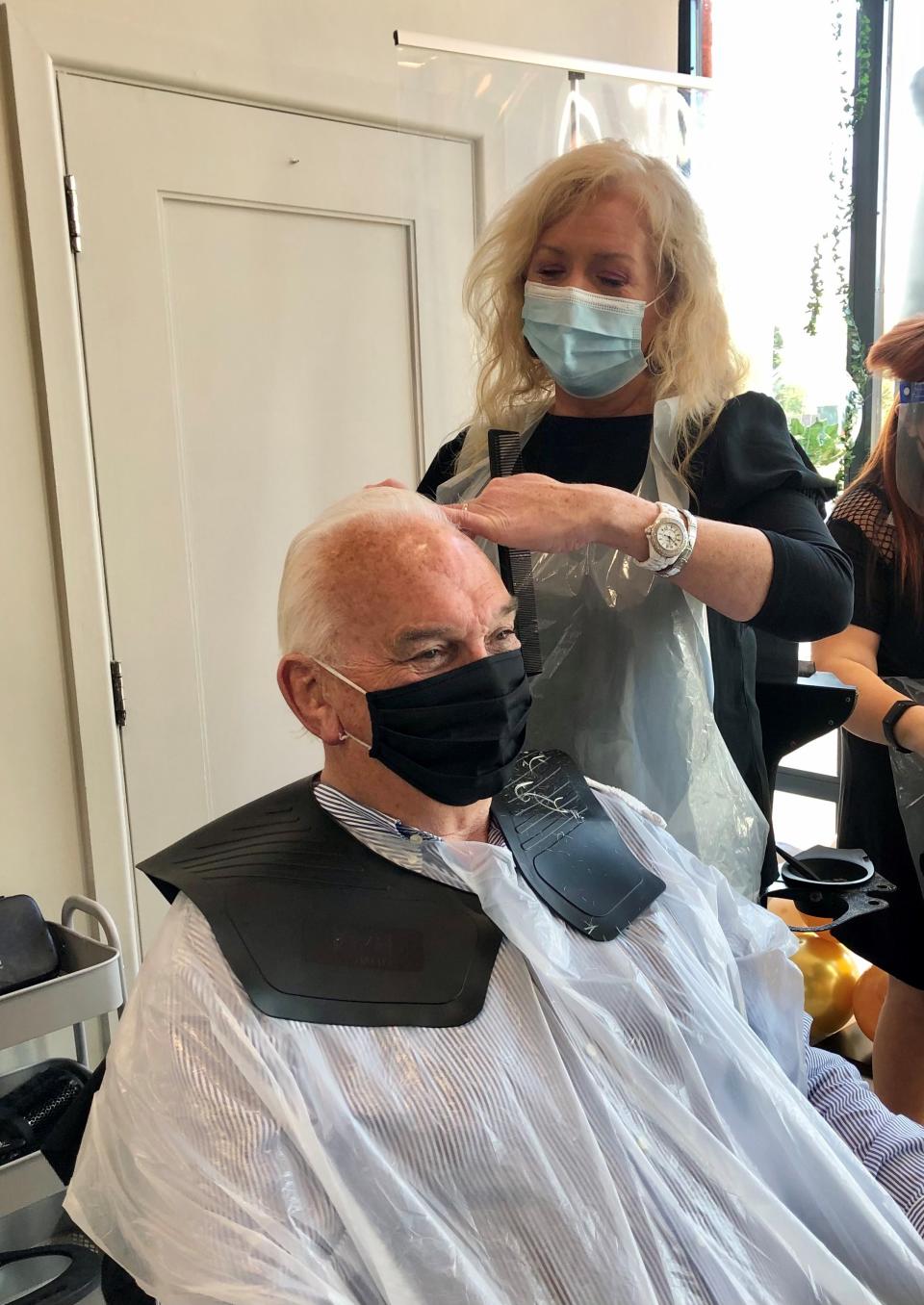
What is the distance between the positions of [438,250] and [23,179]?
3.05 ft

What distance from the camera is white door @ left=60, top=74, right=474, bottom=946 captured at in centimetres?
201

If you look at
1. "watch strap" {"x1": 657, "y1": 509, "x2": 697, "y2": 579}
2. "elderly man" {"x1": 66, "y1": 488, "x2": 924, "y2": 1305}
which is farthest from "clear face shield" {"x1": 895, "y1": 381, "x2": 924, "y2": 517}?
"elderly man" {"x1": 66, "y1": 488, "x2": 924, "y2": 1305}

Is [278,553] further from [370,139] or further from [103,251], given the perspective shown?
[370,139]

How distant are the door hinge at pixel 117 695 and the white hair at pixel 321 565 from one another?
105cm

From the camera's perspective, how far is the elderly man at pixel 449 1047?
84 cm

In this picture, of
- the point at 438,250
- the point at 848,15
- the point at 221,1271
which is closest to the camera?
the point at 221,1271

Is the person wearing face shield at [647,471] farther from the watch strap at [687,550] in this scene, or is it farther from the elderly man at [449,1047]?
the elderly man at [449,1047]

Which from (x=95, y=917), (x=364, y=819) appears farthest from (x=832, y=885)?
(x=95, y=917)

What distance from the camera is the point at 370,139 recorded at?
2305mm

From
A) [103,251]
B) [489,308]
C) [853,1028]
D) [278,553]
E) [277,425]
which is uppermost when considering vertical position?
[103,251]

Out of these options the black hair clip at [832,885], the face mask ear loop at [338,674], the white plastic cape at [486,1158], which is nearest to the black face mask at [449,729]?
the face mask ear loop at [338,674]

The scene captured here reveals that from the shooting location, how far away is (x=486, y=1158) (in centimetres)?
89

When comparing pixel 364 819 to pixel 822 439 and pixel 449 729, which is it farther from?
Result: pixel 822 439

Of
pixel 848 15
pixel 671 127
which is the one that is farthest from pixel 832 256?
pixel 671 127
